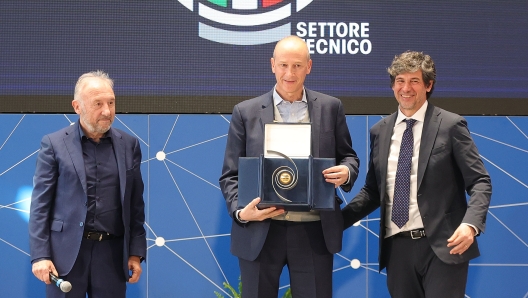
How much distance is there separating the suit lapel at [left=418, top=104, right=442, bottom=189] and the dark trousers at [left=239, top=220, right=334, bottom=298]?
0.61 m

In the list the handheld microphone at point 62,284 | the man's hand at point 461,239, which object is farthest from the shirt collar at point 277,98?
the handheld microphone at point 62,284

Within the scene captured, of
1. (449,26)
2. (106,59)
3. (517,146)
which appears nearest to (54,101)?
(106,59)

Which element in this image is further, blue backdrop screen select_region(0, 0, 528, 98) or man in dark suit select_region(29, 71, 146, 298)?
blue backdrop screen select_region(0, 0, 528, 98)

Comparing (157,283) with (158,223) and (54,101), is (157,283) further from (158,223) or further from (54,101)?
(54,101)

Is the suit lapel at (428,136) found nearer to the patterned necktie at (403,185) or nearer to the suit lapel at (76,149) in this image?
the patterned necktie at (403,185)

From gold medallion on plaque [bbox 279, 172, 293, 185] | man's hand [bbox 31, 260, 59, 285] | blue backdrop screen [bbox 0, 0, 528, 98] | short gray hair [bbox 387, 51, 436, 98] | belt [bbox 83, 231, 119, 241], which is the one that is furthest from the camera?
blue backdrop screen [bbox 0, 0, 528, 98]

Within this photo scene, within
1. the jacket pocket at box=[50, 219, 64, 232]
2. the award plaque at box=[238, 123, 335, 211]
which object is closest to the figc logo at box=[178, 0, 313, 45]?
the award plaque at box=[238, 123, 335, 211]

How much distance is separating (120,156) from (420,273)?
1667 mm

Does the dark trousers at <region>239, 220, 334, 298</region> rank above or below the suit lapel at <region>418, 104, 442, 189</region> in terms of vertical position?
below

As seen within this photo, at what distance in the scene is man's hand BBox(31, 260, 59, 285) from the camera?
127 inches

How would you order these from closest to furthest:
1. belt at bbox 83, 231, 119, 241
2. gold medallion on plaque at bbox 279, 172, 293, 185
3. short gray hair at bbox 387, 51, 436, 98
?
gold medallion on plaque at bbox 279, 172, 293, 185 < belt at bbox 83, 231, 119, 241 < short gray hair at bbox 387, 51, 436, 98

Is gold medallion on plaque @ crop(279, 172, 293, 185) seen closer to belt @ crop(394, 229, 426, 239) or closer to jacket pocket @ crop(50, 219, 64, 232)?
belt @ crop(394, 229, 426, 239)

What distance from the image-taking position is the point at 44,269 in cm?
324

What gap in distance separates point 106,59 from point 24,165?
964mm
